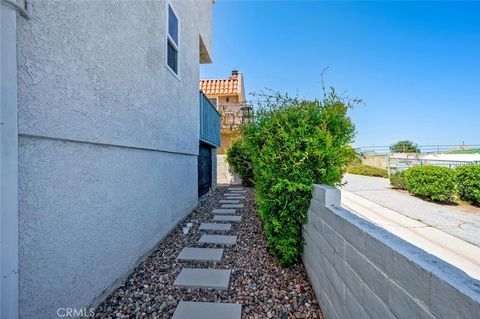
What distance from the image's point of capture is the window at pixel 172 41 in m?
4.75

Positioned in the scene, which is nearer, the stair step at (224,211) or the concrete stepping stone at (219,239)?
the concrete stepping stone at (219,239)

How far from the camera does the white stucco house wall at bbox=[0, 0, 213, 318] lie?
142cm

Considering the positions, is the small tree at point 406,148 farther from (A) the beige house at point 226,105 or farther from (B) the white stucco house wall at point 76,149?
(B) the white stucco house wall at point 76,149

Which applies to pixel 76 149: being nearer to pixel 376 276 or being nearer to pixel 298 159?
pixel 298 159

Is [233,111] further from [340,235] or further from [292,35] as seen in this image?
[340,235]

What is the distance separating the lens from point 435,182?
793 centimetres

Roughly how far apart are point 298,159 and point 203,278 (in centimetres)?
190

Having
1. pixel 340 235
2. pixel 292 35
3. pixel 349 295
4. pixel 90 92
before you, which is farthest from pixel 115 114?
pixel 292 35

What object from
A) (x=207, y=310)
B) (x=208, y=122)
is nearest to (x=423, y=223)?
(x=207, y=310)

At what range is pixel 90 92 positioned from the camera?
2172 millimetres

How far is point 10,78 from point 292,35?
10.2 metres

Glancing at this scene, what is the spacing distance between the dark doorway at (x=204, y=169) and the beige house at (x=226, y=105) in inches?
119

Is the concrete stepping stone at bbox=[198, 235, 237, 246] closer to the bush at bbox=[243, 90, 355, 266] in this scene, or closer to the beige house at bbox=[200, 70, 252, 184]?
the bush at bbox=[243, 90, 355, 266]

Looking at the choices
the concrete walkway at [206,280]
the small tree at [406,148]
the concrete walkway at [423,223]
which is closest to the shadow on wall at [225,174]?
the concrete walkway at [423,223]
